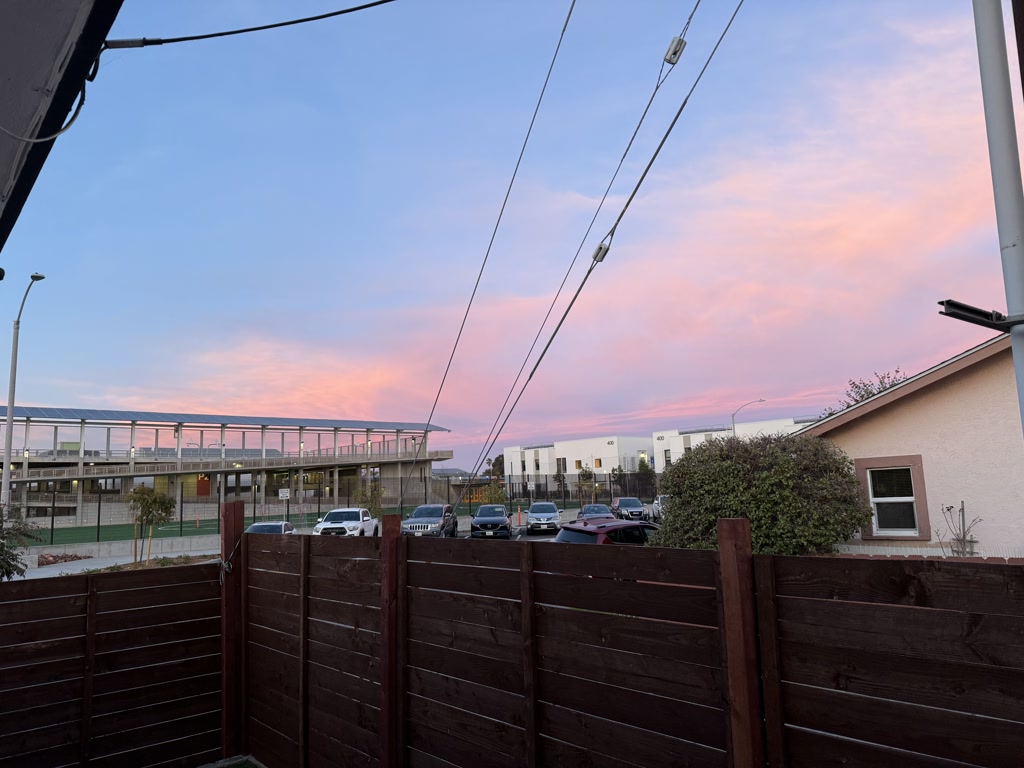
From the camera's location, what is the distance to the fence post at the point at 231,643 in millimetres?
6289

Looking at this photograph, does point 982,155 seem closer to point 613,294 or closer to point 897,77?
point 897,77

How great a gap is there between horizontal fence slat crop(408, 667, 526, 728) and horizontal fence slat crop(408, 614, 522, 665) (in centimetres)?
19

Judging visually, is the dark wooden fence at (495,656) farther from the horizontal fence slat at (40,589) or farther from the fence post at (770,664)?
the horizontal fence slat at (40,589)

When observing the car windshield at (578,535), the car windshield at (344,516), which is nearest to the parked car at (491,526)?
the car windshield at (344,516)

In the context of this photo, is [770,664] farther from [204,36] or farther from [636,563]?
[204,36]

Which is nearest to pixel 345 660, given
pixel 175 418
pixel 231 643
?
pixel 231 643

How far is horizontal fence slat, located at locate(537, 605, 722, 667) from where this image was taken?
301cm

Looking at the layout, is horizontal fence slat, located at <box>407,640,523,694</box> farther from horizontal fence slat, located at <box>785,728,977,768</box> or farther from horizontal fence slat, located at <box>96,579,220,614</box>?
horizontal fence slat, located at <box>96,579,220,614</box>

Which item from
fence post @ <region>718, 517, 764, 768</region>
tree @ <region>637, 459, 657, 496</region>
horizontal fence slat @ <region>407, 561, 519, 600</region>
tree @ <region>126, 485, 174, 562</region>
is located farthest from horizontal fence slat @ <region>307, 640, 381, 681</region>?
tree @ <region>637, 459, 657, 496</region>

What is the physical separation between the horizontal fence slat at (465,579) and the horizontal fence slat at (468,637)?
0.20m

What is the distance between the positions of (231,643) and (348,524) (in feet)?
70.2

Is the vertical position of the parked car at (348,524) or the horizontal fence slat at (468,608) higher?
the horizontal fence slat at (468,608)

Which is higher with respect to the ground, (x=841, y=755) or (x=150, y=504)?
(x=150, y=504)

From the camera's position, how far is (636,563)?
10.9 feet
